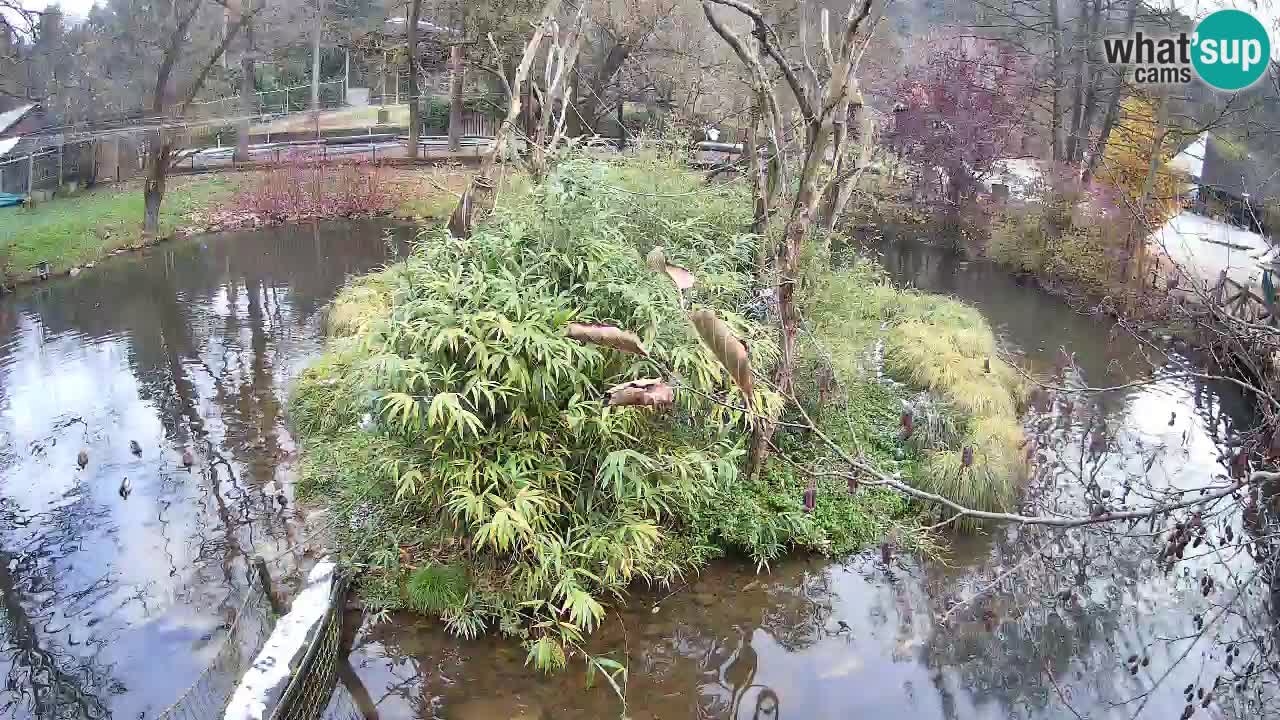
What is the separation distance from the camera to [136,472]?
6.45 metres

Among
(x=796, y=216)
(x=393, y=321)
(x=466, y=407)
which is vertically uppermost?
(x=796, y=216)

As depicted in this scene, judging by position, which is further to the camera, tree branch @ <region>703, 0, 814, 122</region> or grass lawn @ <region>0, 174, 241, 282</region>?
grass lawn @ <region>0, 174, 241, 282</region>

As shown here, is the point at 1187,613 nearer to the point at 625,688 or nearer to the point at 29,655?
the point at 625,688

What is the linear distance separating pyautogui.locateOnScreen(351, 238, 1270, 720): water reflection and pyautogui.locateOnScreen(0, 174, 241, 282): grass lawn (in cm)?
929

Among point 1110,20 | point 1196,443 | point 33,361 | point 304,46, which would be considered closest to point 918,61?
point 1110,20

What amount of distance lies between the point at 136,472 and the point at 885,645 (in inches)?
199

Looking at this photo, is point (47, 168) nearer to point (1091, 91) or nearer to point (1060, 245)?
point (1060, 245)

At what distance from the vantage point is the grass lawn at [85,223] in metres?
11.4

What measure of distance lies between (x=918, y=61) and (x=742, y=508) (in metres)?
14.1

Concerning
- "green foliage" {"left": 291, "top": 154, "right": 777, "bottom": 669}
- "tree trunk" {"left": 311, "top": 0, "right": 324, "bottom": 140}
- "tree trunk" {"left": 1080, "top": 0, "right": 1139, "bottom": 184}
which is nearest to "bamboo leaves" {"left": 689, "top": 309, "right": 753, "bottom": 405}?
"green foliage" {"left": 291, "top": 154, "right": 777, "bottom": 669}

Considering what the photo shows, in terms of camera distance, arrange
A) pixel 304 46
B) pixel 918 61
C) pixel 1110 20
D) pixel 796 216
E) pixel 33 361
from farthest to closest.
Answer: pixel 304 46, pixel 918 61, pixel 1110 20, pixel 33 361, pixel 796 216

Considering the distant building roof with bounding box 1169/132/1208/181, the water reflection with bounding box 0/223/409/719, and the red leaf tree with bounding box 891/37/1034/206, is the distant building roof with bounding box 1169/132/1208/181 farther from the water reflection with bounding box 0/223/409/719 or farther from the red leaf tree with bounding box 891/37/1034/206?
the water reflection with bounding box 0/223/409/719

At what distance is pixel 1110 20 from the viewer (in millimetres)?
13680

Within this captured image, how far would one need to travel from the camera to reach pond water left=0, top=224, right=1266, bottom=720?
4.37 meters
